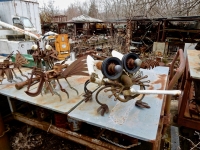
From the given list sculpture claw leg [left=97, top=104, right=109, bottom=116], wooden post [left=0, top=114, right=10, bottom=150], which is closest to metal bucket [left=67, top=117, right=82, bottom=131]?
sculpture claw leg [left=97, top=104, right=109, bottom=116]

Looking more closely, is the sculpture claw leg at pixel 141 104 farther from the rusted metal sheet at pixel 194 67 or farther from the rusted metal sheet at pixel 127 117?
the rusted metal sheet at pixel 194 67

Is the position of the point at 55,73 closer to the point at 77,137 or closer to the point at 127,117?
the point at 77,137

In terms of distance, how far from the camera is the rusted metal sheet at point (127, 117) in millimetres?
1367

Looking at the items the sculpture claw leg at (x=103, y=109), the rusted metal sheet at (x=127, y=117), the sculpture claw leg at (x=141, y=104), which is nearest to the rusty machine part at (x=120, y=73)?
the sculpture claw leg at (x=103, y=109)

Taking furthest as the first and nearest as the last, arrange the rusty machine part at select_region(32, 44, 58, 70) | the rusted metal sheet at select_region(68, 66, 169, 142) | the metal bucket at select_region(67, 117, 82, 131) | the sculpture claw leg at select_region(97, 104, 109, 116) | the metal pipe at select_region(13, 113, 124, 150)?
the rusty machine part at select_region(32, 44, 58, 70)
the metal bucket at select_region(67, 117, 82, 131)
the metal pipe at select_region(13, 113, 124, 150)
the sculpture claw leg at select_region(97, 104, 109, 116)
the rusted metal sheet at select_region(68, 66, 169, 142)

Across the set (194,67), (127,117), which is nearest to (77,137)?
(127,117)

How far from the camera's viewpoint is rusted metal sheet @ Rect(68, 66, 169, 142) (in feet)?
4.49

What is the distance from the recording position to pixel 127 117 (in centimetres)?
155

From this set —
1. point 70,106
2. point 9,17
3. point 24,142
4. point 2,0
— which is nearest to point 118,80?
point 70,106

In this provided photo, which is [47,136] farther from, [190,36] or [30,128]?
[190,36]

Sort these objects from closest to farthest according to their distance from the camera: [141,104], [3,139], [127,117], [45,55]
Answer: [127,117] < [141,104] < [45,55] < [3,139]

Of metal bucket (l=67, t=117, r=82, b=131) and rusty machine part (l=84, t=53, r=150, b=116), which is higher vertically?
rusty machine part (l=84, t=53, r=150, b=116)

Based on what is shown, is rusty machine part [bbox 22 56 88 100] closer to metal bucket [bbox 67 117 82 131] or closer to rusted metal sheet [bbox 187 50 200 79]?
metal bucket [bbox 67 117 82 131]

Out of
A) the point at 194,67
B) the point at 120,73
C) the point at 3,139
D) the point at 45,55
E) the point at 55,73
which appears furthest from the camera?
the point at 194,67
